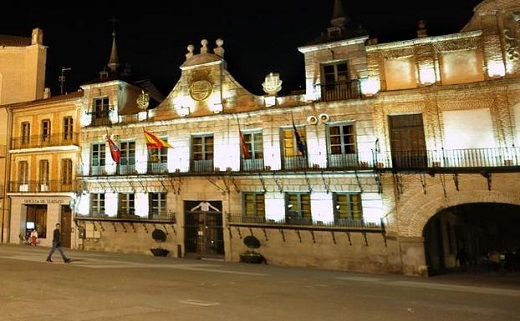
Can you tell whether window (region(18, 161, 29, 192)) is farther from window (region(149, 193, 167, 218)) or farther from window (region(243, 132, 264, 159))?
window (region(243, 132, 264, 159))

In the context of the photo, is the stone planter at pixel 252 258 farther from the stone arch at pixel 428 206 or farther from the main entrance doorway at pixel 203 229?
the stone arch at pixel 428 206

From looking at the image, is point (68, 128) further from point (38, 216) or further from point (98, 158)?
point (38, 216)

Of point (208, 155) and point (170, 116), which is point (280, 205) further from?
point (170, 116)

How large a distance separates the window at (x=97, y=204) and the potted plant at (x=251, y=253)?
38.3ft

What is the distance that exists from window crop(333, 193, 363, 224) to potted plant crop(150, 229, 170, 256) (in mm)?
11318

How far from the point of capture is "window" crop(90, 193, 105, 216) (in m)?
27.2

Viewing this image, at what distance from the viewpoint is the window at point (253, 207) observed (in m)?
22.2

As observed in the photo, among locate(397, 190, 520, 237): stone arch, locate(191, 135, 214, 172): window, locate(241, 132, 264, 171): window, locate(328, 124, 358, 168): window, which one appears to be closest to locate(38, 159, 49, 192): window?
locate(191, 135, 214, 172): window

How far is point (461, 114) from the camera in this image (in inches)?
731

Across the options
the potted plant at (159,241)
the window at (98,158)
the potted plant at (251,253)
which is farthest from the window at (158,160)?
the potted plant at (251,253)

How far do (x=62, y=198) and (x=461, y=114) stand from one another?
27483 mm

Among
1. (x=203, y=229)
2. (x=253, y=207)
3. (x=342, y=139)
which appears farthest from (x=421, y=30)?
(x=203, y=229)

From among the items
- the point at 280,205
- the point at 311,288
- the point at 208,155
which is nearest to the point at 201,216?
the point at 208,155

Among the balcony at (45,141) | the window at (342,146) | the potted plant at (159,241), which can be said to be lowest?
the potted plant at (159,241)
